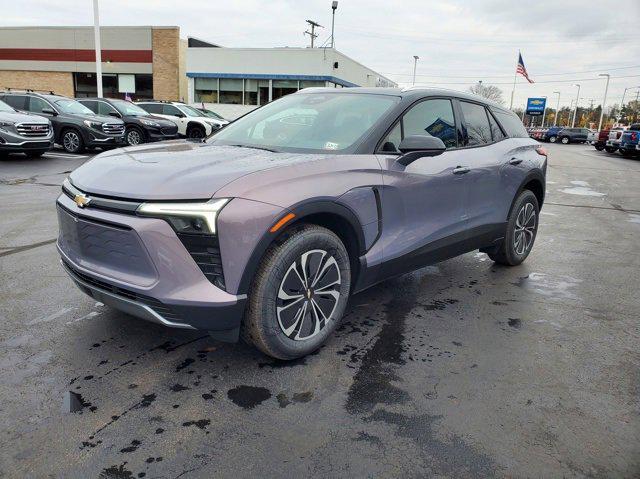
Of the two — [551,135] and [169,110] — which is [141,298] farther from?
[551,135]

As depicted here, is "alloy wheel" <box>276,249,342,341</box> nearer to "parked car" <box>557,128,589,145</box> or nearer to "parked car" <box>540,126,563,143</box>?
"parked car" <box>557,128,589,145</box>

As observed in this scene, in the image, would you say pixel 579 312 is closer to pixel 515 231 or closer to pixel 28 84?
pixel 515 231

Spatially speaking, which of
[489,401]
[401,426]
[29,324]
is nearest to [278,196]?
[401,426]

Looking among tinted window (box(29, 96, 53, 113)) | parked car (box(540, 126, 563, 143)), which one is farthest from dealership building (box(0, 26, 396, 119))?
parked car (box(540, 126, 563, 143))

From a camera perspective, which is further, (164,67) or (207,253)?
(164,67)

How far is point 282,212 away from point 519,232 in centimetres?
343

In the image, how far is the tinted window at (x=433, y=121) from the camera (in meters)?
3.76

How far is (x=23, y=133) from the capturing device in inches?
481

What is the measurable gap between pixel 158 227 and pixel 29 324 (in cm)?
168

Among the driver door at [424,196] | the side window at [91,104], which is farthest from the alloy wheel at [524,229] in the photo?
the side window at [91,104]

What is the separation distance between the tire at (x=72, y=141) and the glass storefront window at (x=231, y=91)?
2182 centimetres

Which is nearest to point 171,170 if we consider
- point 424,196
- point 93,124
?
point 424,196

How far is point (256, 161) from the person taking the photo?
9.80ft

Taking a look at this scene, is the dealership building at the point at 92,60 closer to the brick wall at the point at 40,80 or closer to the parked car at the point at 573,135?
the brick wall at the point at 40,80
